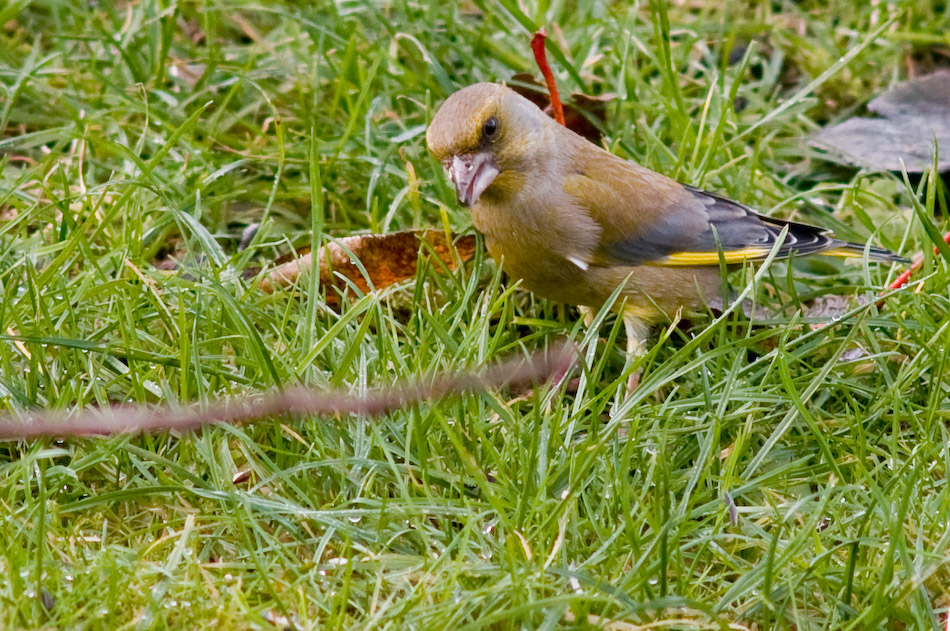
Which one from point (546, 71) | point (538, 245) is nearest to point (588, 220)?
point (538, 245)

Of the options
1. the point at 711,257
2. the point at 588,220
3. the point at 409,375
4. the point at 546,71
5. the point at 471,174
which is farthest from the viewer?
the point at 546,71

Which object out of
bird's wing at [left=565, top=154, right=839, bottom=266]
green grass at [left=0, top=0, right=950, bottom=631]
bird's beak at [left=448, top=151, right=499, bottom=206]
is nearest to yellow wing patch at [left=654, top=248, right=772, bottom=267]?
bird's wing at [left=565, top=154, right=839, bottom=266]

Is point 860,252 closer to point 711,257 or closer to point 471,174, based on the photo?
point 711,257

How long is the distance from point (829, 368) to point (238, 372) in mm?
1815

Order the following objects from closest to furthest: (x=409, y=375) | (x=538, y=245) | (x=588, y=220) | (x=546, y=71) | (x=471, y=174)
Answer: (x=409, y=375) → (x=471, y=174) → (x=538, y=245) → (x=588, y=220) → (x=546, y=71)

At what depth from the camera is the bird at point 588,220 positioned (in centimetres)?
392

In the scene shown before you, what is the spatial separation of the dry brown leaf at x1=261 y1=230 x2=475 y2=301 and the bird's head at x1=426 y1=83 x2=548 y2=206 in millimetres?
311

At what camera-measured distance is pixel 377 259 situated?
423cm

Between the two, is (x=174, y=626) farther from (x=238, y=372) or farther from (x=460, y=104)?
(x=460, y=104)

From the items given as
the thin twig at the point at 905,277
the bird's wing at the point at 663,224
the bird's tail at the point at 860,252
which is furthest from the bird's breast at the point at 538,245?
the thin twig at the point at 905,277

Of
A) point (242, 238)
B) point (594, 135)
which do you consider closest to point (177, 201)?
point (242, 238)

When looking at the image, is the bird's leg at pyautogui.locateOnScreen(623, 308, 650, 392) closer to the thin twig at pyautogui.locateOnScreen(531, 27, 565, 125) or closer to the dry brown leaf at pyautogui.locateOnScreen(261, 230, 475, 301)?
the dry brown leaf at pyautogui.locateOnScreen(261, 230, 475, 301)

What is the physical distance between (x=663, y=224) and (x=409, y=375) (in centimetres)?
131

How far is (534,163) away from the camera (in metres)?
4.13
